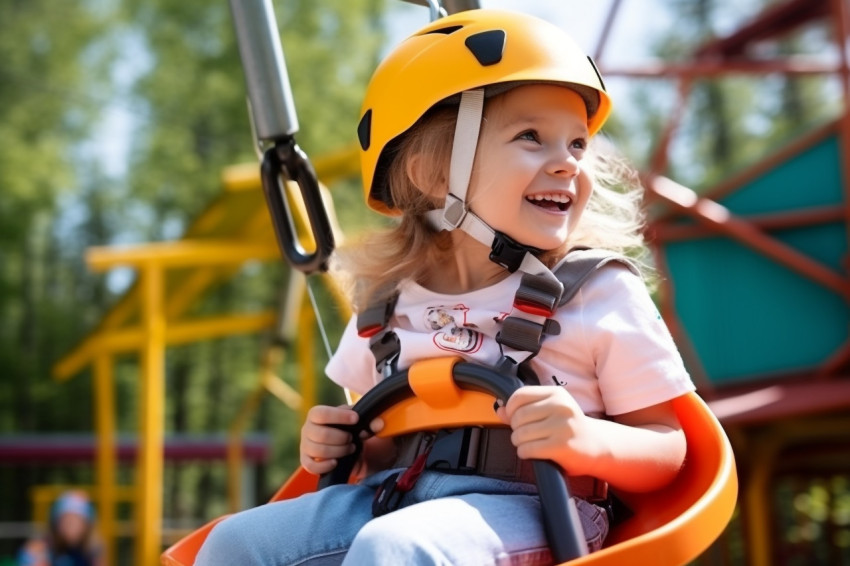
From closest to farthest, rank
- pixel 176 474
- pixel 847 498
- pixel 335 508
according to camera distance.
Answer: pixel 335 508, pixel 847 498, pixel 176 474

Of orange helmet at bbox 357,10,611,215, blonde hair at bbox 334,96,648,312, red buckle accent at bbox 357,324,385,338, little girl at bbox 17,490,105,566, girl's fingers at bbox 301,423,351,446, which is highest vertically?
orange helmet at bbox 357,10,611,215

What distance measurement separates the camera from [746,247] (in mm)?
6188

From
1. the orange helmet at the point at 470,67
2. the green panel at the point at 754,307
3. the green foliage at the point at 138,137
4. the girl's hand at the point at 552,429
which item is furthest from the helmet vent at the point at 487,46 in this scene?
the green foliage at the point at 138,137

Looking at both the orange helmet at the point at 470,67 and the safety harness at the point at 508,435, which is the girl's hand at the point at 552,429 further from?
the orange helmet at the point at 470,67

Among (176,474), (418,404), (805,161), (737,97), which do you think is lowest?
(176,474)

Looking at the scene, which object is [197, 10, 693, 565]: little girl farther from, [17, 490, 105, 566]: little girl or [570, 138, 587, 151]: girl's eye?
[17, 490, 105, 566]: little girl

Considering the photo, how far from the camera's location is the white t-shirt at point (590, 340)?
1.55 metres

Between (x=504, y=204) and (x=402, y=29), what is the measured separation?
1714 cm

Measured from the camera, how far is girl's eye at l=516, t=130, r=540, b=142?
168 cm

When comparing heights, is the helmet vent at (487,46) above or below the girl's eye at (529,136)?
above

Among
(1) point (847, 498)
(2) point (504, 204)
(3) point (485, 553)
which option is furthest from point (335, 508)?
(1) point (847, 498)

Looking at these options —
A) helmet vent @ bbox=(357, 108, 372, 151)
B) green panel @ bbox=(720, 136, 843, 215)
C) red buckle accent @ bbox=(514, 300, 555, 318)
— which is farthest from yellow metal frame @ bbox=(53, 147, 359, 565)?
red buckle accent @ bbox=(514, 300, 555, 318)

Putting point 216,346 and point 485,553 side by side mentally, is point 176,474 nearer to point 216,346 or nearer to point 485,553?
point 216,346

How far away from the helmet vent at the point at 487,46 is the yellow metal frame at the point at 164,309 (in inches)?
178
